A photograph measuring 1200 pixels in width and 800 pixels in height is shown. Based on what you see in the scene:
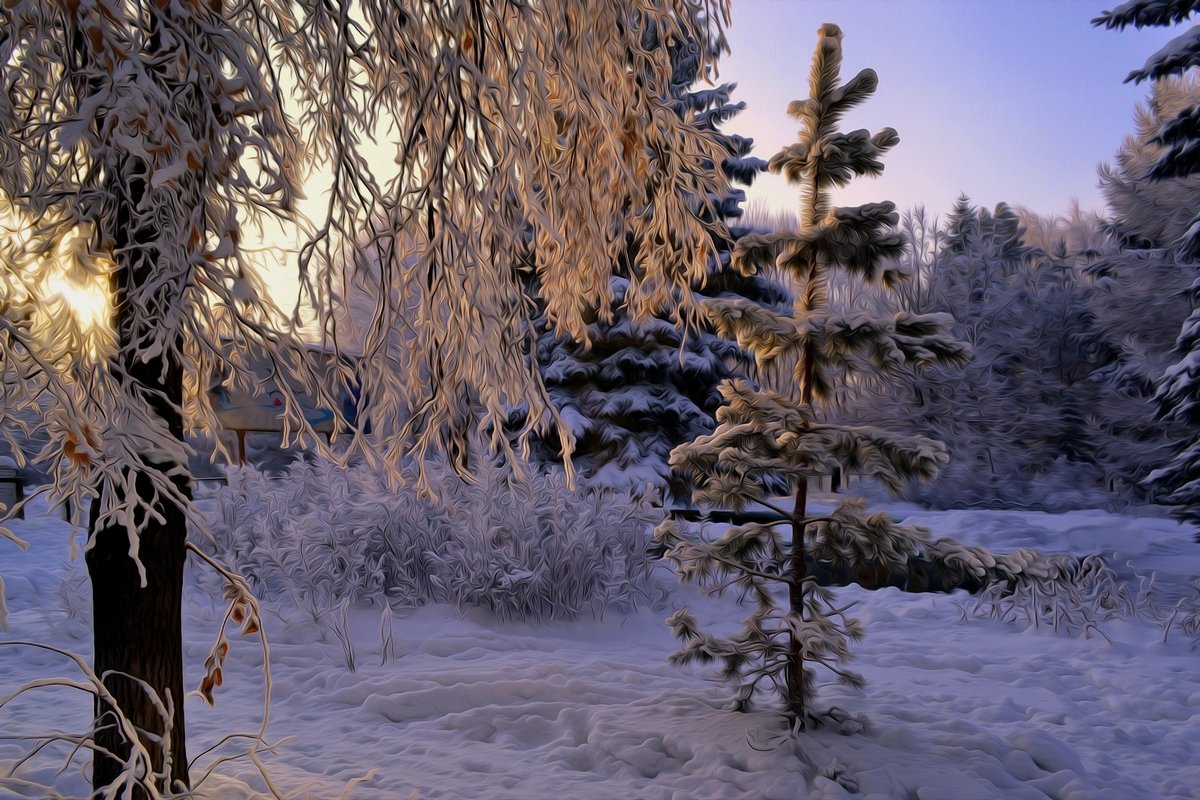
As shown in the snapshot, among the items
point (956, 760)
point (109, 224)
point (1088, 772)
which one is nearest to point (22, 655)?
point (109, 224)

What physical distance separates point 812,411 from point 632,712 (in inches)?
78.9

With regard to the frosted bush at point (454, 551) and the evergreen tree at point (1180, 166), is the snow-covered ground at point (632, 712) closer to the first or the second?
the frosted bush at point (454, 551)

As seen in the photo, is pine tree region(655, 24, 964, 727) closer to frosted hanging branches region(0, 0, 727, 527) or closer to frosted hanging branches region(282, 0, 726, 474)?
frosted hanging branches region(282, 0, 726, 474)

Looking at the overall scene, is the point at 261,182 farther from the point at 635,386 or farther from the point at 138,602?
the point at 635,386

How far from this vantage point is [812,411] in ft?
15.0

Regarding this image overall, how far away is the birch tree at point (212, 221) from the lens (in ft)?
7.71

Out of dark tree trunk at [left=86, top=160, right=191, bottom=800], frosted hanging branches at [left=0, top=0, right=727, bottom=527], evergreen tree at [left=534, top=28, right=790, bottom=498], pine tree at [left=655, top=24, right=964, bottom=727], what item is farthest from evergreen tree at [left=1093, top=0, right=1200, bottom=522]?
dark tree trunk at [left=86, top=160, right=191, bottom=800]

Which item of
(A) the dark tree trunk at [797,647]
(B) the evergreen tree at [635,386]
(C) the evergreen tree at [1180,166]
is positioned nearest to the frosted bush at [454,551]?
(A) the dark tree trunk at [797,647]

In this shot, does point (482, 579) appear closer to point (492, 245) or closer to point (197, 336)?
point (492, 245)

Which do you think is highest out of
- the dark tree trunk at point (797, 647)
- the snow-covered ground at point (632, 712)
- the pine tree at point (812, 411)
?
the pine tree at point (812, 411)

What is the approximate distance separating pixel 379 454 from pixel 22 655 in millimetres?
4881

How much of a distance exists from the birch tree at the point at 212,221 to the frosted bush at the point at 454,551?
3.51 meters

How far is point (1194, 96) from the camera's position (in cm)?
1828

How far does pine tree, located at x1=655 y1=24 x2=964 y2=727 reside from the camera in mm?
4383
